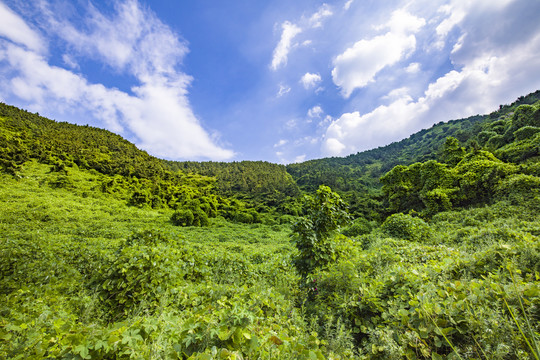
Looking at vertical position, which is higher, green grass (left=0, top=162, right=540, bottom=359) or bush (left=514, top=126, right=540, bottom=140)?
bush (left=514, top=126, right=540, bottom=140)

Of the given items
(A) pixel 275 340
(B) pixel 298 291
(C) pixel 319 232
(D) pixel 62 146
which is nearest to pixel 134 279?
(A) pixel 275 340

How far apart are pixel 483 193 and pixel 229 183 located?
52.0 m

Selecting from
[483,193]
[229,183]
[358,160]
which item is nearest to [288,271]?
[483,193]

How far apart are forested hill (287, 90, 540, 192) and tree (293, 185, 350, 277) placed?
29.0m

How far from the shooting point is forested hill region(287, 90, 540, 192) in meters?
37.8

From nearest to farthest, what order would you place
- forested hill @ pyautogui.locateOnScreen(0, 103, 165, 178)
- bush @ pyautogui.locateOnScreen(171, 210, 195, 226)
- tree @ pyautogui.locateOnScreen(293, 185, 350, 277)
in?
tree @ pyautogui.locateOnScreen(293, 185, 350, 277) < bush @ pyautogui.locateOnScreen(171, 210, 195, 226) < forested hill @ pyautogui.locateOnScreen(0, 103, 165, 178)

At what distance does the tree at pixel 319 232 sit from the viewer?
15.7 ft

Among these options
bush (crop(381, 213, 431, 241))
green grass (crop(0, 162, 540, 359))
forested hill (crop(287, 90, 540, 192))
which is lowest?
bush (crop(381, 213, 431, 241))

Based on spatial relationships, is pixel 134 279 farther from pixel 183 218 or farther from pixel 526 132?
pixel 526 132

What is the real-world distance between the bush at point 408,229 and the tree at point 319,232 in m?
8.76

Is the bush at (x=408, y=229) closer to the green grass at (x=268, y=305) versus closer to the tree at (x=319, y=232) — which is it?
the green grass at (x=268, y=305)

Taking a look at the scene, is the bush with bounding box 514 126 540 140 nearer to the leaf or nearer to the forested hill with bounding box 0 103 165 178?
the leaf

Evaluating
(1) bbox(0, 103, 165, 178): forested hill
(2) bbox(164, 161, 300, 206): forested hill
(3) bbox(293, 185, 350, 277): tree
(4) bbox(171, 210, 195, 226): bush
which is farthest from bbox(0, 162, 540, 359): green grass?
(2) bbox(164, 161, 300, 206): forested hill

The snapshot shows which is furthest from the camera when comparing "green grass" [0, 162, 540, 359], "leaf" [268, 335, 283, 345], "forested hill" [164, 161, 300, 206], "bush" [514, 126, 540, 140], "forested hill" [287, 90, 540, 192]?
"forested hill" [164, 161, 300, 206]
